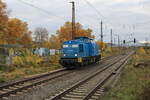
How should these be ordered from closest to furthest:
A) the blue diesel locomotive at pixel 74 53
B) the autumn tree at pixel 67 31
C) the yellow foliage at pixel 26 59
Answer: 1. the blue diesel locomotive at pixel 74 53
2. the yellow foliage at pixel 26 59
3. the autumn tree at pixel 67 31

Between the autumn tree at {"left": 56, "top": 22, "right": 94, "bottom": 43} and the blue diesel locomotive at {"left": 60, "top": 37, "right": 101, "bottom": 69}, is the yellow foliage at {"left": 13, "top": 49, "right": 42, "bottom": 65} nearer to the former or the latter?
the blue diesel locomotive at {"left": 60, "top": 37, "right": 101, "bottom": 69}

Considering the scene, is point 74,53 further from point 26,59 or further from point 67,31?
point 67,31

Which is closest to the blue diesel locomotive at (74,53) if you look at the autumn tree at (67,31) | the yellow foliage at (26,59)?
the yellow foliage at (26,59)

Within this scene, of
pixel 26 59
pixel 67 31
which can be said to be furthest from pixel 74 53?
pixel 67 31

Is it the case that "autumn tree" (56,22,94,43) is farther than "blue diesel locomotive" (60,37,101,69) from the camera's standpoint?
Yes

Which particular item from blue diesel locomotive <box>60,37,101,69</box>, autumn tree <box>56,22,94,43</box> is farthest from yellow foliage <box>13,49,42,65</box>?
autumn tree <box>56,22,94,43</box>

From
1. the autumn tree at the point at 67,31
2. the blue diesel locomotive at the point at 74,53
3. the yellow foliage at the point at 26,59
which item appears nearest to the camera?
the blue diesel locomotive at the point at 74,53

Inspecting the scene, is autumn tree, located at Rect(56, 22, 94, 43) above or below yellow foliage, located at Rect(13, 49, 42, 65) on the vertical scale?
above

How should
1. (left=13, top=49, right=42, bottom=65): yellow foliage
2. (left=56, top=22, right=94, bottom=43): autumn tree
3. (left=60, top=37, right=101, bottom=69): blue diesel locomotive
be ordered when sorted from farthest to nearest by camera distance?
(left=56, top=22, right=94, bottom=43): autumn tree
(left=13, top=49, right=42, bottom=65): yellow foliage
(left=60, top=37, right=101, bottom=69): blue diesel locomotive

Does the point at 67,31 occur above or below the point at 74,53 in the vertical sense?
above

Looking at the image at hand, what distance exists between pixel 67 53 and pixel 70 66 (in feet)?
4.99

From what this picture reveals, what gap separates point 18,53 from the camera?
85.9 feet

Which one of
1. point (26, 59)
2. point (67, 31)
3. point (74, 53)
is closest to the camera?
point (74, 53)

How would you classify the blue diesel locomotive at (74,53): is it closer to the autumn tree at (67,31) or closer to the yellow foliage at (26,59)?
the yellow foliage at (26,59)
